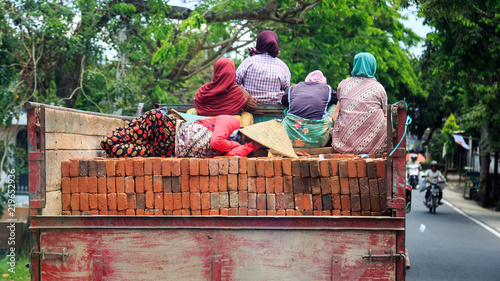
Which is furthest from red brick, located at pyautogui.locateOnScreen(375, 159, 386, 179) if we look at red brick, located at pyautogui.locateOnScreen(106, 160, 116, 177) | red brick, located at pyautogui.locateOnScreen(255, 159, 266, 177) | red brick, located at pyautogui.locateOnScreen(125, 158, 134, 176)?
red brick, located at pyautogui.locateOnScreen(106, 160, 116, 177)

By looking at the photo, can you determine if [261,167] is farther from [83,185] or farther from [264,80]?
[264,80]

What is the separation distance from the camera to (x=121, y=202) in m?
3.48

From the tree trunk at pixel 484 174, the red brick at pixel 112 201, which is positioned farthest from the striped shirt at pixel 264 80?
the tree trunk at pixel 484 174

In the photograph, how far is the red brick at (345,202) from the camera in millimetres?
3398

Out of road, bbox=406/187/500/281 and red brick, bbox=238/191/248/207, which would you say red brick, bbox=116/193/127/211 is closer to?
red brick, bbox=238/191/248/207

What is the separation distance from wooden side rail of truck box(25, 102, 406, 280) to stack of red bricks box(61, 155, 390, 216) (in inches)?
5.9

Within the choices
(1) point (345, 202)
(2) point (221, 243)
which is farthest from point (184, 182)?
(1) point (345, 202)

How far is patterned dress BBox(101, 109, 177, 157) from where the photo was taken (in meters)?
4.18

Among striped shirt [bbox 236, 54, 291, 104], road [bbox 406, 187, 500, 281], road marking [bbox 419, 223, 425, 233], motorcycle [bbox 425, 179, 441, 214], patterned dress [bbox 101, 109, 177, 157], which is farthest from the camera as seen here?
motorcycle [bbox 425, 179, 441, 214]

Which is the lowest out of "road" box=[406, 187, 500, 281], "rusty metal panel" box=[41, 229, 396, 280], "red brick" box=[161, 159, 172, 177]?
"road" box=[406, 187, 500, 281]

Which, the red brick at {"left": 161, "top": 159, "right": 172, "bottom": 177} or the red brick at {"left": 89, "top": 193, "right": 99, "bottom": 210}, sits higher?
the red brick at {"left": 161, "top": 159, "right": 172, "bottom": 177}

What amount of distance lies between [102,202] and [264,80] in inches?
108

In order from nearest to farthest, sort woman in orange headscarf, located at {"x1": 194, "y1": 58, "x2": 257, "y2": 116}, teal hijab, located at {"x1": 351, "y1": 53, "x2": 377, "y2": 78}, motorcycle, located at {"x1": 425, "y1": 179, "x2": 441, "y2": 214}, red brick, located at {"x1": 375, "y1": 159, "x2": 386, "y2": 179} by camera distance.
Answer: red brick, located at {"x1": 375, "y1": 159, "x2": 386, "y2": 179} → woman in orange headscarf, located at {"x1": 194, "y1": 58, "x2": 257, "y2": 116} → teal hijab, located at {"x1": 351, "y1": 53, "x2": 377, "y2": 78} → motorcycle, located at {"x1": 425, "y1": 179, "x2": 441, "y2": 214}

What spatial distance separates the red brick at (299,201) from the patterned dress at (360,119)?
1.53 m
